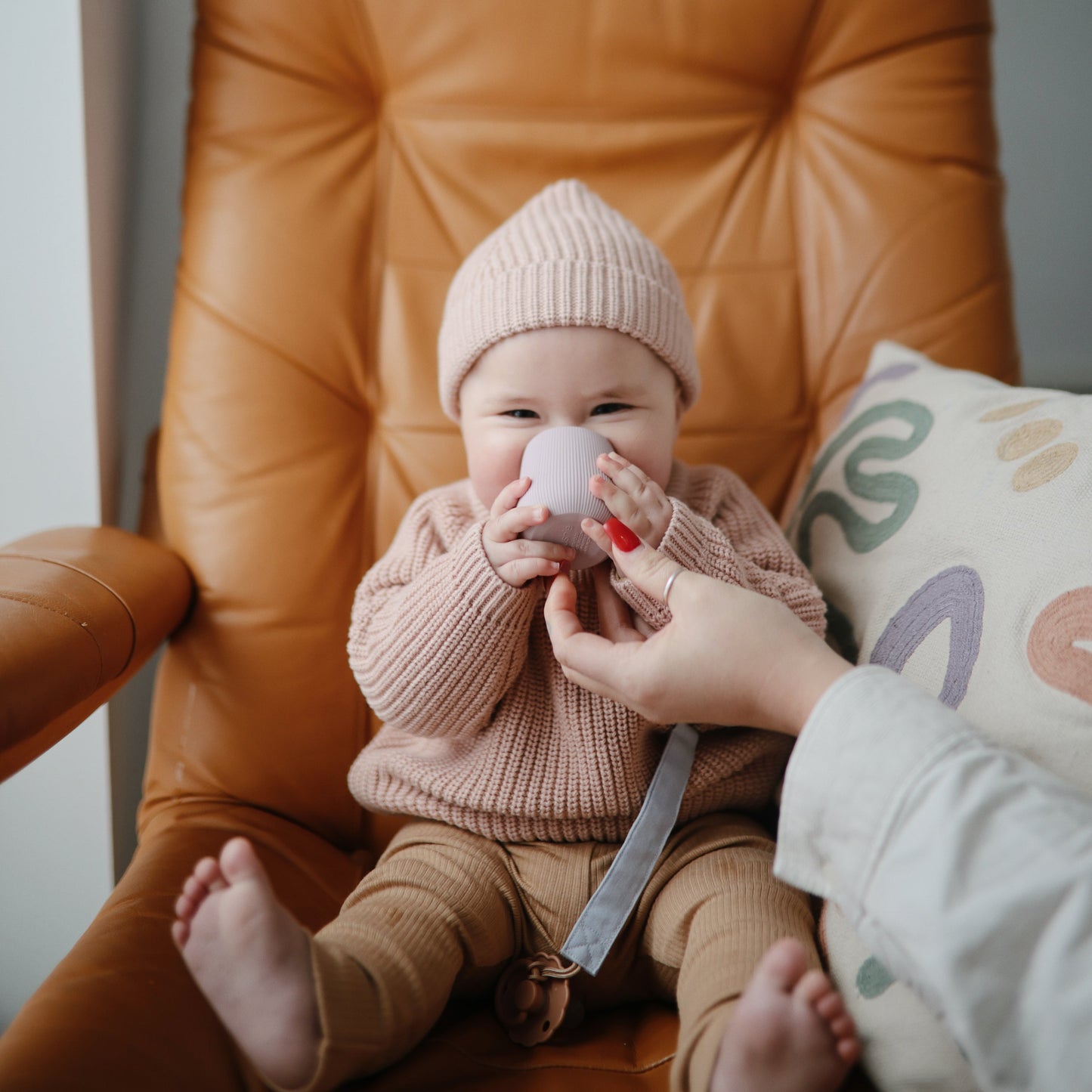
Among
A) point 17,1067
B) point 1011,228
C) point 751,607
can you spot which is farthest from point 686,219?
point 17,1067

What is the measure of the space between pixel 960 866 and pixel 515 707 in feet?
1.56

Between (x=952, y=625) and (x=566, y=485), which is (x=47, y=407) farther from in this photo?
(x=952, y=625)

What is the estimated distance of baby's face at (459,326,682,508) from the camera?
2.86ft

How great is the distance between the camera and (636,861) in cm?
81

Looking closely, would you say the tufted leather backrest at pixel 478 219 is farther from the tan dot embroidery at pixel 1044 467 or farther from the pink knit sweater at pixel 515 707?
the tan dot embroidery at pixel 1044 467

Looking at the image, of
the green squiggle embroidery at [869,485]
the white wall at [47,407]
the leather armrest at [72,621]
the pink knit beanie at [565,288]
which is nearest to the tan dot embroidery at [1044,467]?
the green squiggle embroidery at [869,485]

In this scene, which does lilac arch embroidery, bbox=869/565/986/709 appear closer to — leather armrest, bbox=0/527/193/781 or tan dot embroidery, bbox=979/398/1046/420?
tan dot embroidery, bbox=979/398/1046/420

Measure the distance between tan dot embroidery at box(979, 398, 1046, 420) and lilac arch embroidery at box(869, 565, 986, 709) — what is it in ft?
0.56

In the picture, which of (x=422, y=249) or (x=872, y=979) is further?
(x=422, y=249)

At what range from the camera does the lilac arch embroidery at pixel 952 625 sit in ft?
2.28

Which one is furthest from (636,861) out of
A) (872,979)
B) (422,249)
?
(422,249)

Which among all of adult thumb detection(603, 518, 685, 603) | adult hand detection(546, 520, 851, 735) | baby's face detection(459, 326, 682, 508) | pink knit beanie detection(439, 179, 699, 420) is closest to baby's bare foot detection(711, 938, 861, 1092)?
adult hand detection(546, 520, 851, 735)

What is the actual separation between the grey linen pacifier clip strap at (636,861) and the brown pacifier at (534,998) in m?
0.02

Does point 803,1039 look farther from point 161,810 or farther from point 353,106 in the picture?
point 353,106
